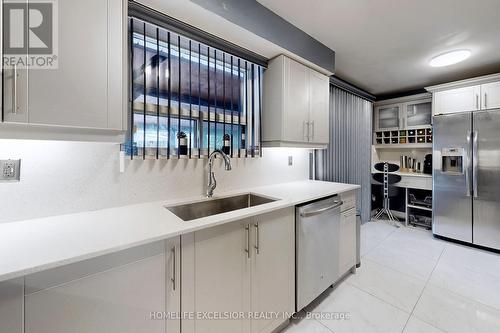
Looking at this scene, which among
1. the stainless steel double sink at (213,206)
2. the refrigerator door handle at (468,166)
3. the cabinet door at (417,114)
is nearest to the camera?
the stainless steel double sink at (213,206)

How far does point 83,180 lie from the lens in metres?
1.29

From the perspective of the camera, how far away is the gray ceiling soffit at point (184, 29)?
132cm

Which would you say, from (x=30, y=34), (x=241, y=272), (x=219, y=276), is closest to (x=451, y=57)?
(x=241, y=272)

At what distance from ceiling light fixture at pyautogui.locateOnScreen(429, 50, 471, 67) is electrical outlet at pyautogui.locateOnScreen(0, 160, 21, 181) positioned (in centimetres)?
385

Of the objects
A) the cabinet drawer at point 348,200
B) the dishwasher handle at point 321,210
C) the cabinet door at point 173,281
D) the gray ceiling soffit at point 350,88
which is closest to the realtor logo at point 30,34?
the cabinet door at point 173,281

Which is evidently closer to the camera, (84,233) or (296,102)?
(84,233)

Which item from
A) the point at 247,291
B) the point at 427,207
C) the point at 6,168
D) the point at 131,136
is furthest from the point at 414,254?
the point at 6,168

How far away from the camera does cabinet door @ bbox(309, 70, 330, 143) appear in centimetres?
228

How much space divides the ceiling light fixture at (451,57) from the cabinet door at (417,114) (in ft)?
4.01

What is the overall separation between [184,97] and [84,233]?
108cm

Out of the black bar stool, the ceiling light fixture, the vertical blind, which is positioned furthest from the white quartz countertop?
the black bar stool

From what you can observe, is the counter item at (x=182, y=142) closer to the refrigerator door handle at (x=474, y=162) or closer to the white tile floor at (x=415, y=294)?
the white tile floor at (x=415, y=294)

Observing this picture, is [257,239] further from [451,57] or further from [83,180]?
[451,57]

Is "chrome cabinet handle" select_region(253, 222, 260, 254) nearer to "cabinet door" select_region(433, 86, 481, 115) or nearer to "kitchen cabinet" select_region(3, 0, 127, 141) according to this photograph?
"kitchen cabinet" select_region(3, 0, 127, 141)
